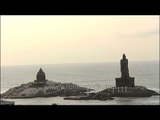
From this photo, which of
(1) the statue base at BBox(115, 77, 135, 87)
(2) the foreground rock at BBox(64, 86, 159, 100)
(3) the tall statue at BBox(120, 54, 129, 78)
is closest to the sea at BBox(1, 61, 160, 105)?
(2) the foreground rock at BBox(64, 86, 159, 100)

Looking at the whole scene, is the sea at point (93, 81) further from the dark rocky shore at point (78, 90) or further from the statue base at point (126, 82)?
the statue base at point (126, 82)

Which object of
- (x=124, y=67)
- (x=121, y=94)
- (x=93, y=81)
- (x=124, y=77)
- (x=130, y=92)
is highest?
(x=124, y=67)

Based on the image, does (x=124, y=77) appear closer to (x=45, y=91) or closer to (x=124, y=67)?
(x=124, y=67)

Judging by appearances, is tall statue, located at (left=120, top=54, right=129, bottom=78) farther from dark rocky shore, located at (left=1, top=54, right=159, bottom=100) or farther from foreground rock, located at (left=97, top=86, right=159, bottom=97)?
foreground rock, located at (left=97, top=86, right=159, bottom=97)

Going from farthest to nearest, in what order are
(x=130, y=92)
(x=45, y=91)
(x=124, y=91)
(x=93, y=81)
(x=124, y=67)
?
1. (x=93, y=81)
2. (x=45, y=91)
3. (x=124, y=67)
4. (x=124, y=91)
5. (x=130, y=92)

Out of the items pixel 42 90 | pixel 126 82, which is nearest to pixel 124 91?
pixel 126 82

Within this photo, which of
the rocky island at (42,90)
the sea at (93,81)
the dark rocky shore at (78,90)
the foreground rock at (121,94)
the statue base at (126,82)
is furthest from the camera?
the rocky island at (42,90)

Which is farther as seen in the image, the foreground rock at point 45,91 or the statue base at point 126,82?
the foreground rock at point 45,91

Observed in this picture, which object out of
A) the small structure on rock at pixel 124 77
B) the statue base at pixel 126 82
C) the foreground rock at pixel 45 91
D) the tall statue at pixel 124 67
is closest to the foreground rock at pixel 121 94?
the statue base at pixel 126 82

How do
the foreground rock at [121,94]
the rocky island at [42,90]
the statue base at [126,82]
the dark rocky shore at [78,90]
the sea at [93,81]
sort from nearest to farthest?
the sea at [93,81] → the foreground rock at [121,94] → the dark rocky shore at [78,90] → the statue base at [126,82] → the rocky island at [42,90]
